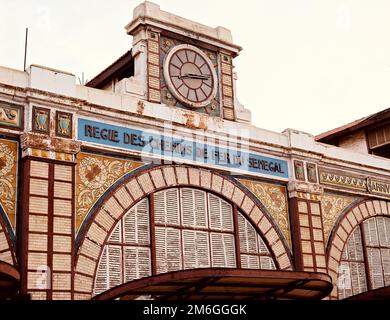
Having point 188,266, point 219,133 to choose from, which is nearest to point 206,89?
point 219,133

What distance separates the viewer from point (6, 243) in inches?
574

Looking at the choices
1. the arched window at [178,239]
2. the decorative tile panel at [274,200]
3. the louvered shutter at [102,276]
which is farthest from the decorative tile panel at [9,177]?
the decorative tile panel at [274,200]

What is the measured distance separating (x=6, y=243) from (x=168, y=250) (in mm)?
4064

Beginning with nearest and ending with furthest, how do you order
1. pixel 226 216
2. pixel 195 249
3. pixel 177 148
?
pixel 195 249, pixel 177 148, pixel 226 216

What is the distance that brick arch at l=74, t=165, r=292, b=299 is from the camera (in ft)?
51.0

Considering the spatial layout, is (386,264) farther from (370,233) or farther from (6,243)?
(6,243)

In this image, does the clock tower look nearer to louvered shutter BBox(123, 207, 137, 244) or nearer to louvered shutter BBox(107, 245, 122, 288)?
louvered shutter BBox(123, 207, 137, 244)

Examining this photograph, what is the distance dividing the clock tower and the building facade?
4cm

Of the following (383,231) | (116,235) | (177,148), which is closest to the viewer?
(116,235)

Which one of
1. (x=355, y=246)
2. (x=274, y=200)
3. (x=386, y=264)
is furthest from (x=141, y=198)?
(x=386, y=264)

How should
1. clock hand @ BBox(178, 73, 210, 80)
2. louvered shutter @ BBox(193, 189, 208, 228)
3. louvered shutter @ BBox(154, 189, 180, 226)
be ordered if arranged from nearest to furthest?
louvered shutter @ BBox(154, 189, 180, 226)
louvered shutter @ BBox(193, 189, 208, 228)
clock hand @ BBox(178, 73, 210, 80)

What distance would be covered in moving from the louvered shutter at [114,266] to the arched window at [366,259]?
7.15 meters

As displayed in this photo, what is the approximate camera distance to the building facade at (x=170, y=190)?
15000 mm

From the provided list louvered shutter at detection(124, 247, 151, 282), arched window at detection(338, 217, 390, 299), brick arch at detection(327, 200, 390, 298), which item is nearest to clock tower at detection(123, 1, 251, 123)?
louvered shutter at detection(124, 247, 151, 282)
